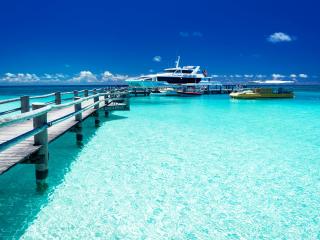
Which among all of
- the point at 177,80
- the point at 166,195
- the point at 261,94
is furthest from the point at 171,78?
the point at 166,195

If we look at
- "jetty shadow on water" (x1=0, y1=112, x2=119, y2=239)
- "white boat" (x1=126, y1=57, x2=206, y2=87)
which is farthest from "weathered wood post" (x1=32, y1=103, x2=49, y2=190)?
"white boat" (x1=126, y1=57, x2=206, y2=87)

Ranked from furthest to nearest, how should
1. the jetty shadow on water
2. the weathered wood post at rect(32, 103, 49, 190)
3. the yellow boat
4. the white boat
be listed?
the white boat, the yellow boat, the weathered wood post at rect(32, 103, 49, 190), the jetty shadow on water

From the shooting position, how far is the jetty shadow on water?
16.0ft

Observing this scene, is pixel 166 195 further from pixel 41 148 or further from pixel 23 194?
pixel 23 194

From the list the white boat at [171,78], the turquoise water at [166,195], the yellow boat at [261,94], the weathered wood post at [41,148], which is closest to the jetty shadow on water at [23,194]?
the turquoise water at [166,195]

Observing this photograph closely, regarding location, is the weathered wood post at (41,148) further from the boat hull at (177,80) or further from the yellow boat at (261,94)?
the boat hull at (177,80)

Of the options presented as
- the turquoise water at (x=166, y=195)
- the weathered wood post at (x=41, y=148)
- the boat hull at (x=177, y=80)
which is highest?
the boat hull at (x=177, y=80)

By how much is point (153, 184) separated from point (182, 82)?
68.0m

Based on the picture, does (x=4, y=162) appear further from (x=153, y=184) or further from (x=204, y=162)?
(x=204, y=162)

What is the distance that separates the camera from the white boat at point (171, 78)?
221 feet

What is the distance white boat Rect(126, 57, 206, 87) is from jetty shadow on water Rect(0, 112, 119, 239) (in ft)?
191

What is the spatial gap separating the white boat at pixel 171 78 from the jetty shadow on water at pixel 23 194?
2292 inches

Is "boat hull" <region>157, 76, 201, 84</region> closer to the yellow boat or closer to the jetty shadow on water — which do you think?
the yellow boat

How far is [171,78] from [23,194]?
66.8m
